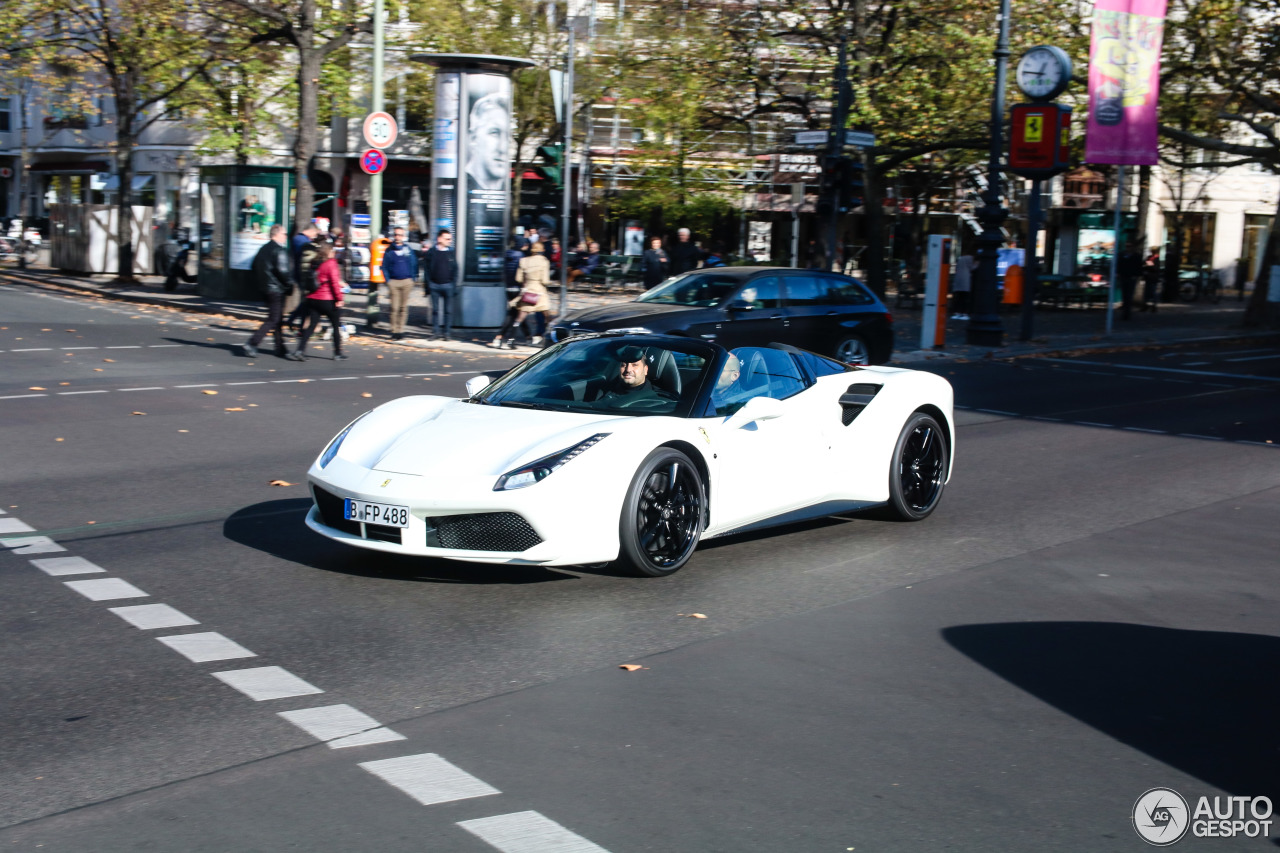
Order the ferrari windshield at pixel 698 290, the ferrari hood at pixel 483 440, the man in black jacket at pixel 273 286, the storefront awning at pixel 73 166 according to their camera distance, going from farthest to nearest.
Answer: the storefront awning at pixel 73 166 < the man in black jacket at pixel 273 286 < the ferrari windshield at pixel 698 290 < the ferrari hood at pixel 483 440

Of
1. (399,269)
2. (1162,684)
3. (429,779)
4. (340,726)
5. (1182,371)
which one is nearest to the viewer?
(429,779)

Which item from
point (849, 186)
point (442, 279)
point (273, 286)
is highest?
point (849, 186)

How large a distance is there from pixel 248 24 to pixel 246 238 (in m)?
4.33

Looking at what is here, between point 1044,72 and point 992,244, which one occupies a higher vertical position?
point 1044,72

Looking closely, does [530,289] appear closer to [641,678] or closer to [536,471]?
[536,471]

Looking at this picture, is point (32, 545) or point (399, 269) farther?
point (399, 269)

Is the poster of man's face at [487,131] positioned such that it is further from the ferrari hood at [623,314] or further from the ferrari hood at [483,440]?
the ferrari hood at [483,440]

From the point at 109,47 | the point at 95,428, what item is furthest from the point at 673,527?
the point at 109,47

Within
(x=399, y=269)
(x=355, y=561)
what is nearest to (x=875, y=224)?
(x=399, y=269)

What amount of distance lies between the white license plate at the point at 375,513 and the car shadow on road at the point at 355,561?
1.43 ft

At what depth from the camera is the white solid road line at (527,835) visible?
12.3ft

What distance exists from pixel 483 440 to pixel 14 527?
3057 mm

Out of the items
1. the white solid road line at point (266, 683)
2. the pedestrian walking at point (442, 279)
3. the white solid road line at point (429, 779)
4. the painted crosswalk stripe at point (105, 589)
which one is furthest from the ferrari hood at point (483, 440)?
the pedestrian walking at point (442, 279)

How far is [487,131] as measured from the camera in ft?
76.6
